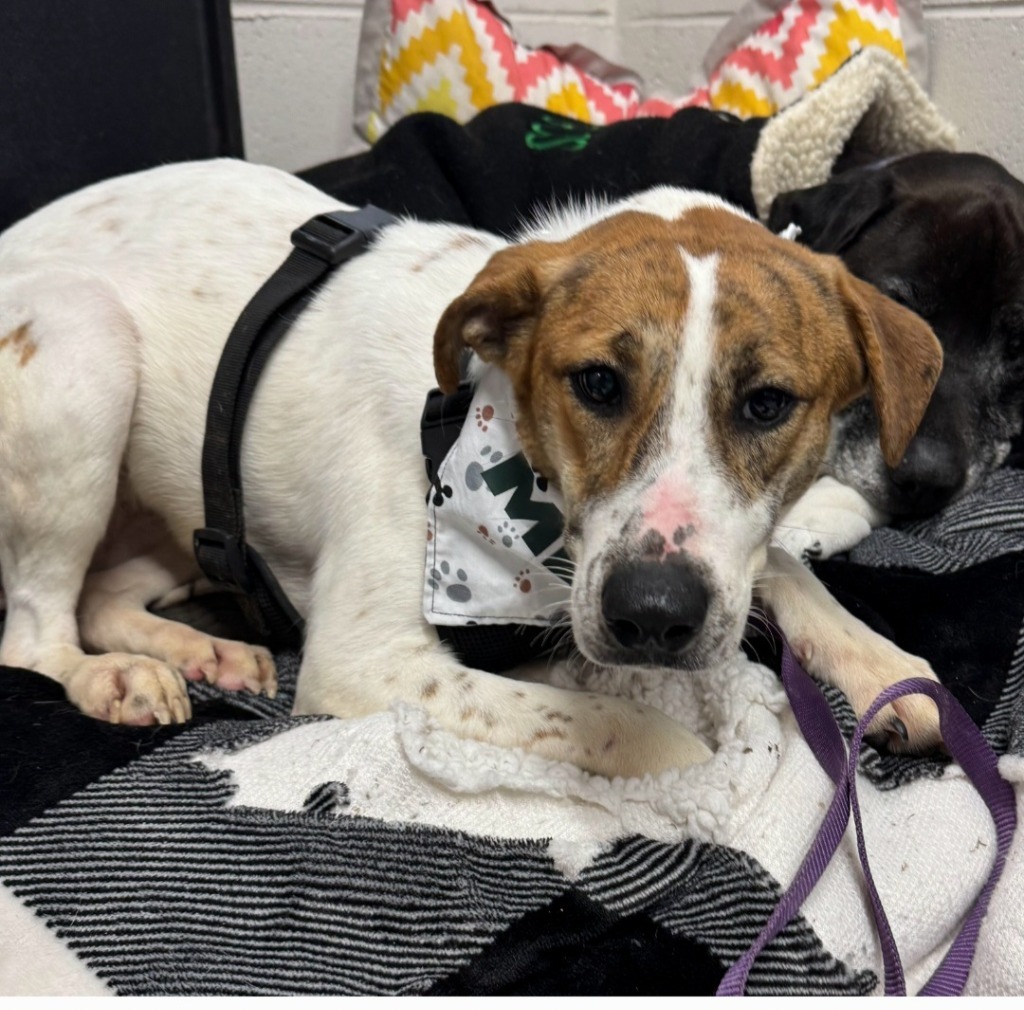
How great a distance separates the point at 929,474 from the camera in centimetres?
262

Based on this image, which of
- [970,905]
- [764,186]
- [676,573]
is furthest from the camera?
[764,186]

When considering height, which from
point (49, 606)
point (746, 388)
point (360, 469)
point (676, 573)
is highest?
point (746, 388)

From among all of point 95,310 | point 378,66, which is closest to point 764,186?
point 378,66

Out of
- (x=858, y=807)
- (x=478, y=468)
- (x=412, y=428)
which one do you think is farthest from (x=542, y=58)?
(x=858, y=807)

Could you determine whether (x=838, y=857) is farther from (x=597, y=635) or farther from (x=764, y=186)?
(x=764, y=186)

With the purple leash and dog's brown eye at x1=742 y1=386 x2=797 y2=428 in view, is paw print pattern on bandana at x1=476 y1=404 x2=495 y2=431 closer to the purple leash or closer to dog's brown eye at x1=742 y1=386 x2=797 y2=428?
dog's brown eye at x1=742 y1=386 x2=797 y2=428

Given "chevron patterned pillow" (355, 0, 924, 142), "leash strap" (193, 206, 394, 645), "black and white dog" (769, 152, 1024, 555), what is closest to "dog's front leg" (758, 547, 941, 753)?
"black and white dog" (769, 152, 1024, 555)

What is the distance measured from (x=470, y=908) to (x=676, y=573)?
56 centimetres

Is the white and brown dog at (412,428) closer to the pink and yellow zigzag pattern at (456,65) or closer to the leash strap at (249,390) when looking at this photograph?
the leash strap at (249,390)

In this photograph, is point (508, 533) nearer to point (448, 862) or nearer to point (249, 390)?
point (448, 862)

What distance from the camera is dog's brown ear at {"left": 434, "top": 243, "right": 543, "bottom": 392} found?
1.77 m

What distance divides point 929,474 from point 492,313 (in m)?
1.35

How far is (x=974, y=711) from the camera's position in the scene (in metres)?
1.99

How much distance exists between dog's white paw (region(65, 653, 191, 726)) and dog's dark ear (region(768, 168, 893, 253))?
6.58ft
